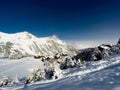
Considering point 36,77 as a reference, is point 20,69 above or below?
above

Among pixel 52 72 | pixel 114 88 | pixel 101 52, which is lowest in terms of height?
pixel 114 88

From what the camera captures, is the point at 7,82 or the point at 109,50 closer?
the point at 7,82

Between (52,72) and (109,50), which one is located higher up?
(109,50)

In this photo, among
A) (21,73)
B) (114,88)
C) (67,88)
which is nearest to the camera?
(114,88)

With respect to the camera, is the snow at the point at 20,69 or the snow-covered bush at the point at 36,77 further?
the snow at the point at 20,69

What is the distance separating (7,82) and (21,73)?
20551mm

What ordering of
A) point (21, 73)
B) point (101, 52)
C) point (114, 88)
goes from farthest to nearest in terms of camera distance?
point (21, 73) < point (101, 52) < point (114, 88)

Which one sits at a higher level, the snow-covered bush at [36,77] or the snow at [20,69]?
the snow at [20,69]

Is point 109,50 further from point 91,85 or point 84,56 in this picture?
point 91,85

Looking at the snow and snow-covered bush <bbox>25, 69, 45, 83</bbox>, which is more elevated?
the snow

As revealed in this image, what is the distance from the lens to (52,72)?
99.9ft

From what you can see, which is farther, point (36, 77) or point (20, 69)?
point (20, 69)

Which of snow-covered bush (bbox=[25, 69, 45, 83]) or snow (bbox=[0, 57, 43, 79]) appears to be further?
snow (bbox=[0, 57, 43, 79])

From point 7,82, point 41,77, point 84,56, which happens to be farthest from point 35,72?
point 84,56
